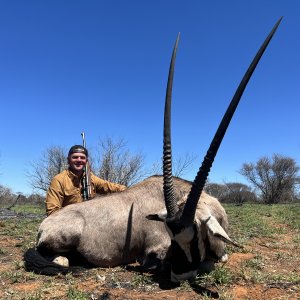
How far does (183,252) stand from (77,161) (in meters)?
2.84

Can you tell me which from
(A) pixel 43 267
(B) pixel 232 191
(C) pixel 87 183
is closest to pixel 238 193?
(B) pixel 232 191

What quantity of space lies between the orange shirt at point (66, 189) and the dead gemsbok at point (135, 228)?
0.60 meters

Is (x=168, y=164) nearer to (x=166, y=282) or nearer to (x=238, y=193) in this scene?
(x=166, y=282)

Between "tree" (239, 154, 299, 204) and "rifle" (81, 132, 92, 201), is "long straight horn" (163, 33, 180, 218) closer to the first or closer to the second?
"rifle" (81, 132, 92, 201)

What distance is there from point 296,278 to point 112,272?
2018 millimetres

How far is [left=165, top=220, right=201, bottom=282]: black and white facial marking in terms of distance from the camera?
397 cm

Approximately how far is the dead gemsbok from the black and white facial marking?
0.8 inches

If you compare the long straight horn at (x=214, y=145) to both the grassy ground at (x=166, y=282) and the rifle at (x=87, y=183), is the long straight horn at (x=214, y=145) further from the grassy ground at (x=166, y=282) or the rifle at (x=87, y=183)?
the rifle at (x=87, y=183)

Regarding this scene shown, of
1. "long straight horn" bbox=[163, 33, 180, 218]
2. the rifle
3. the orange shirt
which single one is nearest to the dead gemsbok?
"long straight horn" bbox=[163, 33, 180, 218]

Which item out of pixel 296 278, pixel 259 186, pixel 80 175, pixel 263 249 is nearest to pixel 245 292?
pixel 296 278

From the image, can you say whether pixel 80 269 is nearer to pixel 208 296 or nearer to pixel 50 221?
pixel 50 221

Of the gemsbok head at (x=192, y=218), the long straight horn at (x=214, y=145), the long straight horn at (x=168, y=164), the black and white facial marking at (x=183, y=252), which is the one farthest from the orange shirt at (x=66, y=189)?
the long straight horn at (x=214, y=145)

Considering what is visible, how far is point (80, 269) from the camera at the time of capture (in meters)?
4.81

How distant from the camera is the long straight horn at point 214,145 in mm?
3674
